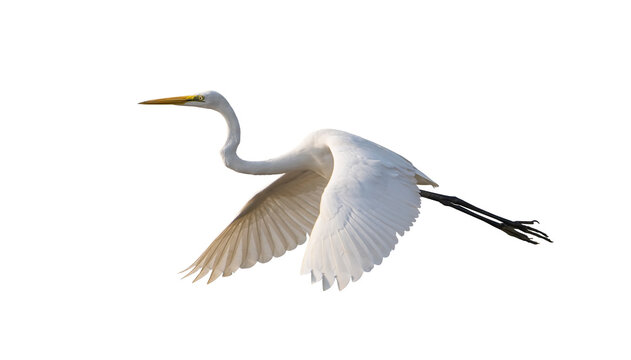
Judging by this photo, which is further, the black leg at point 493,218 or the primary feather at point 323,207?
the black leg at point 493,218

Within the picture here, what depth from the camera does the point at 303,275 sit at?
16.8 ft

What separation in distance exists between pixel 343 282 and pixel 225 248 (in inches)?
79.5

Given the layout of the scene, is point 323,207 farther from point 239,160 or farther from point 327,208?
point 239,160

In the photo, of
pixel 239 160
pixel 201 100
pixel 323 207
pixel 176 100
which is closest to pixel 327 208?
pixel 323 207

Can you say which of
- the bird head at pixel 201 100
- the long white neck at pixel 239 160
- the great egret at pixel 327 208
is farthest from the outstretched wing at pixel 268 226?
the bird head at pixel 201 100

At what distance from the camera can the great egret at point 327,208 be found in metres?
5.23

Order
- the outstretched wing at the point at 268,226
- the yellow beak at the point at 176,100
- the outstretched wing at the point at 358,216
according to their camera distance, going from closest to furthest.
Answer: the outstretched wing at the point at 358,216 < the yellow beak at the point at 176,100 < the outstretched wing at the point at 268,226

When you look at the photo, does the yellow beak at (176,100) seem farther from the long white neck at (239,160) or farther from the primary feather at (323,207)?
the long white neck at (239,160)

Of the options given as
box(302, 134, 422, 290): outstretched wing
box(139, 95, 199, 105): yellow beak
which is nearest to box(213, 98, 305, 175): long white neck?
box(139, 95, 199, 105): yellow beak

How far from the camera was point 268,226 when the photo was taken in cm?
696

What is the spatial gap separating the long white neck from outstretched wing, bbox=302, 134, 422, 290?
1.90 ft

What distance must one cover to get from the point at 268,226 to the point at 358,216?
1698mm

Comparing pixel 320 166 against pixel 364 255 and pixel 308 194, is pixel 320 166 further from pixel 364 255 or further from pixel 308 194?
pixel 364 255

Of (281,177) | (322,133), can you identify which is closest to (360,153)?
(322,133)
